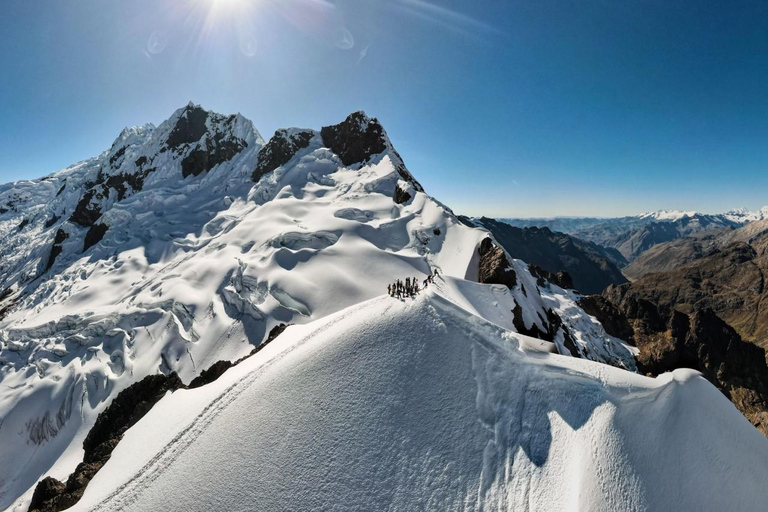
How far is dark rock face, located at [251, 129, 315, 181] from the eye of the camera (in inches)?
3605

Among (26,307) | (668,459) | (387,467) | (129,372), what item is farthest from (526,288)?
(26,307)

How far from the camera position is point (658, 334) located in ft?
318

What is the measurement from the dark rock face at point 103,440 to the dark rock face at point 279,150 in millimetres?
73393

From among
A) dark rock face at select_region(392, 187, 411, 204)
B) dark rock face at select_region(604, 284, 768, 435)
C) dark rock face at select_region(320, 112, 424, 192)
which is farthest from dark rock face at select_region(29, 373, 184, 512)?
dark rock face at select_region(604, 284, 768, 435)

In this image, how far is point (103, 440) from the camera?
1054 inches

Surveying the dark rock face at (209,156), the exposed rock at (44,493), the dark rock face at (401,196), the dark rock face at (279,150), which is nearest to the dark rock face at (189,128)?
the dark rock face at (209,156)

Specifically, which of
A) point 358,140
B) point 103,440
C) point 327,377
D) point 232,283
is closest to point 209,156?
point 358,140

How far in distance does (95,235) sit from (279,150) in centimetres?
5982

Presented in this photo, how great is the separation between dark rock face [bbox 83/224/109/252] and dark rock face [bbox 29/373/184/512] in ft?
274

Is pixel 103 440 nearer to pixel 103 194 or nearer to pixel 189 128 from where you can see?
pixel 189 128

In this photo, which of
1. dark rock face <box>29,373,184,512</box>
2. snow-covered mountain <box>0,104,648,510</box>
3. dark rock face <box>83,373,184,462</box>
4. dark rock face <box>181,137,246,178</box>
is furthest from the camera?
dark rock face <box>181,137,246,178</box>

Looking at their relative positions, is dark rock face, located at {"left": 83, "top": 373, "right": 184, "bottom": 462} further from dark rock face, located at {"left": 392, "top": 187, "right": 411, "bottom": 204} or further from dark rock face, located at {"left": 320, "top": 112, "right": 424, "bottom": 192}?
dark rock face, located at {"left": 320, "top": 112, "right": 424, "bottom": 192}

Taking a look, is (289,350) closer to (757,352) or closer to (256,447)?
(256,447)

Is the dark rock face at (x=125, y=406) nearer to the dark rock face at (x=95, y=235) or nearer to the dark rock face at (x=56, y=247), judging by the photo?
the dark rock face at (x=95, y=235)
